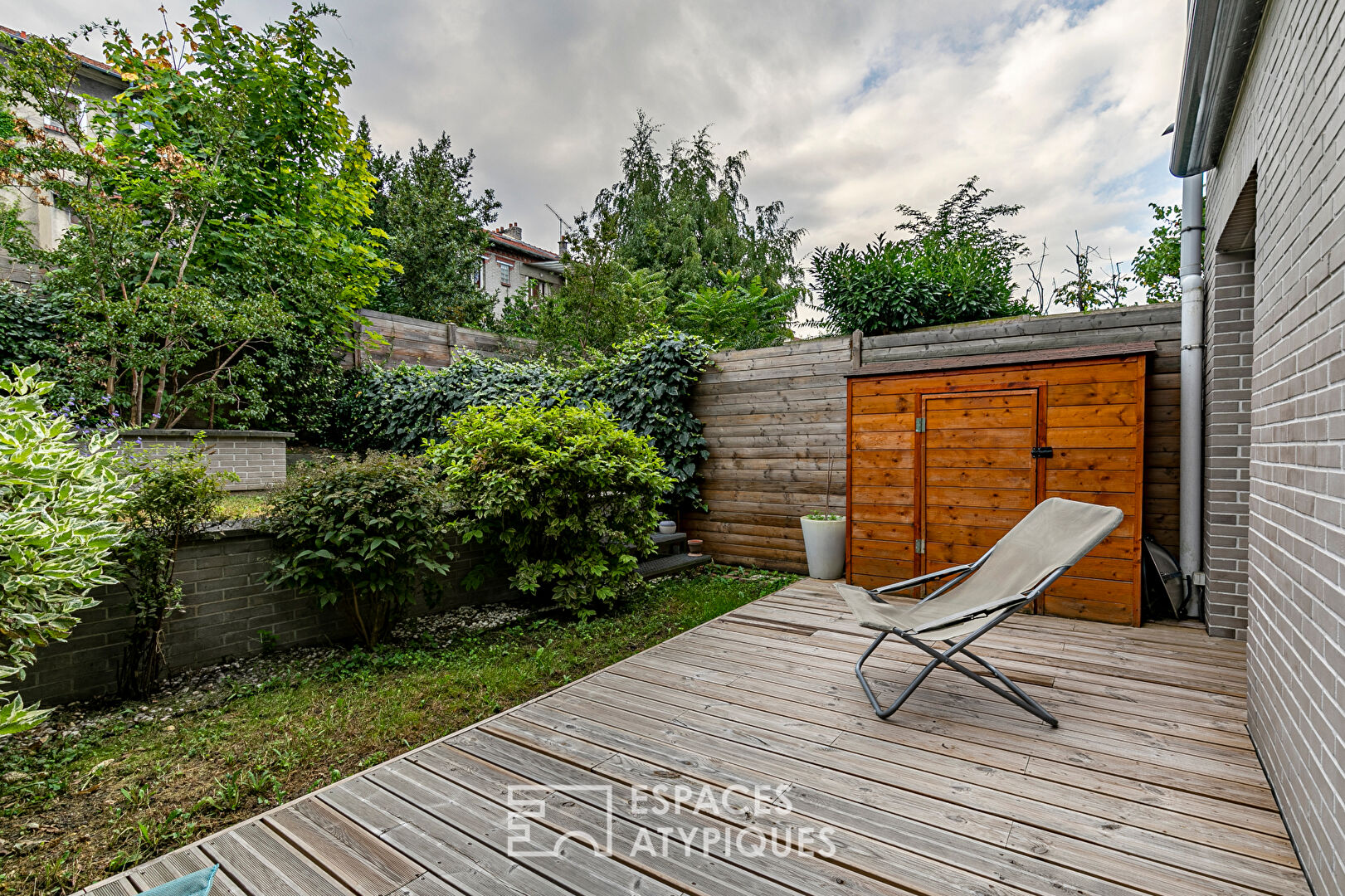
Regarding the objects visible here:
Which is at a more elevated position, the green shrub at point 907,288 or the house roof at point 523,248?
the house roof at point 523,248

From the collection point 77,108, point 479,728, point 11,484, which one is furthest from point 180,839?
point 77,108

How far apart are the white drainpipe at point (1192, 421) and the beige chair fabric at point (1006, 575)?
1363 millimetres

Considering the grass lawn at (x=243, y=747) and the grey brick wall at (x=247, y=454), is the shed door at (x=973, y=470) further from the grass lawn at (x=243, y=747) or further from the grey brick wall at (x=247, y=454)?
the grey brick wall at (x=247, y=454)

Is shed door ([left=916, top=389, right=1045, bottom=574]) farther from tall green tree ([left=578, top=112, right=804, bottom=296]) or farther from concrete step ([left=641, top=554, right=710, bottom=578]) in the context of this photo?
tall green tree ([left=578, top=112, right=804, bottom=296])

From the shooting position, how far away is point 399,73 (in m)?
8.57

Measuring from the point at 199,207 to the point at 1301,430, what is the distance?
26.5 feet

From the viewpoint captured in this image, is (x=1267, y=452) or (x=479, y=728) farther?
(x=479, y=728)

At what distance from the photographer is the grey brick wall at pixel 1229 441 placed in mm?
3381

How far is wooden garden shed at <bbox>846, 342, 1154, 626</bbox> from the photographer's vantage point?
12.3ft

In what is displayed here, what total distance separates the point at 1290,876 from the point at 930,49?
24.1ft

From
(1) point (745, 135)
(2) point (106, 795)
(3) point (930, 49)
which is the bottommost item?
(2) point (106, 795)

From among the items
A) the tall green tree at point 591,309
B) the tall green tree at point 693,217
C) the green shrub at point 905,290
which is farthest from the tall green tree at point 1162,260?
the tall green tree at point 693,217

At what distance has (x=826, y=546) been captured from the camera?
5.08 metres

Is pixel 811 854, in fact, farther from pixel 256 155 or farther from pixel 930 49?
pixel 256 155
